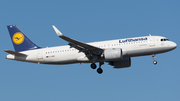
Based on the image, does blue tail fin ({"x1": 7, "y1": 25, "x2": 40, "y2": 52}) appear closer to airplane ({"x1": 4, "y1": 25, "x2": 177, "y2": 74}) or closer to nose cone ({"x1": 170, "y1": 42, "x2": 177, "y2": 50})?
airplane ({"x1": 4, "y1": 25, "x2": 177, "y2": 74})

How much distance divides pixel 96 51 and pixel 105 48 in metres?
1.34

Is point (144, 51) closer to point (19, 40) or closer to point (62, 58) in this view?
point (62, 58)

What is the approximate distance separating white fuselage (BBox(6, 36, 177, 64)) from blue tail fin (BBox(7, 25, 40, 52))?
1.02 m

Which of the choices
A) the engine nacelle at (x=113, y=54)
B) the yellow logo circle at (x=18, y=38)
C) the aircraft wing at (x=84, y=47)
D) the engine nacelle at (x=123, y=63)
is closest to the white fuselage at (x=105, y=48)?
the aircraft wing at (x=84, y=47)

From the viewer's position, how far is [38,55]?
4069 centimetres

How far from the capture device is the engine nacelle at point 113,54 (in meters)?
37.2

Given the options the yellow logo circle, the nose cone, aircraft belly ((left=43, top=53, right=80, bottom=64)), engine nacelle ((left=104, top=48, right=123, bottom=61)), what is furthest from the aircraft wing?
the yellow logo circle

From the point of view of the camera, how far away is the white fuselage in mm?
37969

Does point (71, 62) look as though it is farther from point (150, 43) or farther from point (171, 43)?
point (171, 43)

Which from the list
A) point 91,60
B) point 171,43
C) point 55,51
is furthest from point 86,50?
point 171,43

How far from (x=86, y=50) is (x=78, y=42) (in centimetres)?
222

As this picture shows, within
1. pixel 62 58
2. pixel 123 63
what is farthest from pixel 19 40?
pixel 123 63

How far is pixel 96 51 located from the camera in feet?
125

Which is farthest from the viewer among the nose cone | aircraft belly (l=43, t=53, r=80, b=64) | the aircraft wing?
aircraft belly (l=43, t=53, r=80, b=64)
